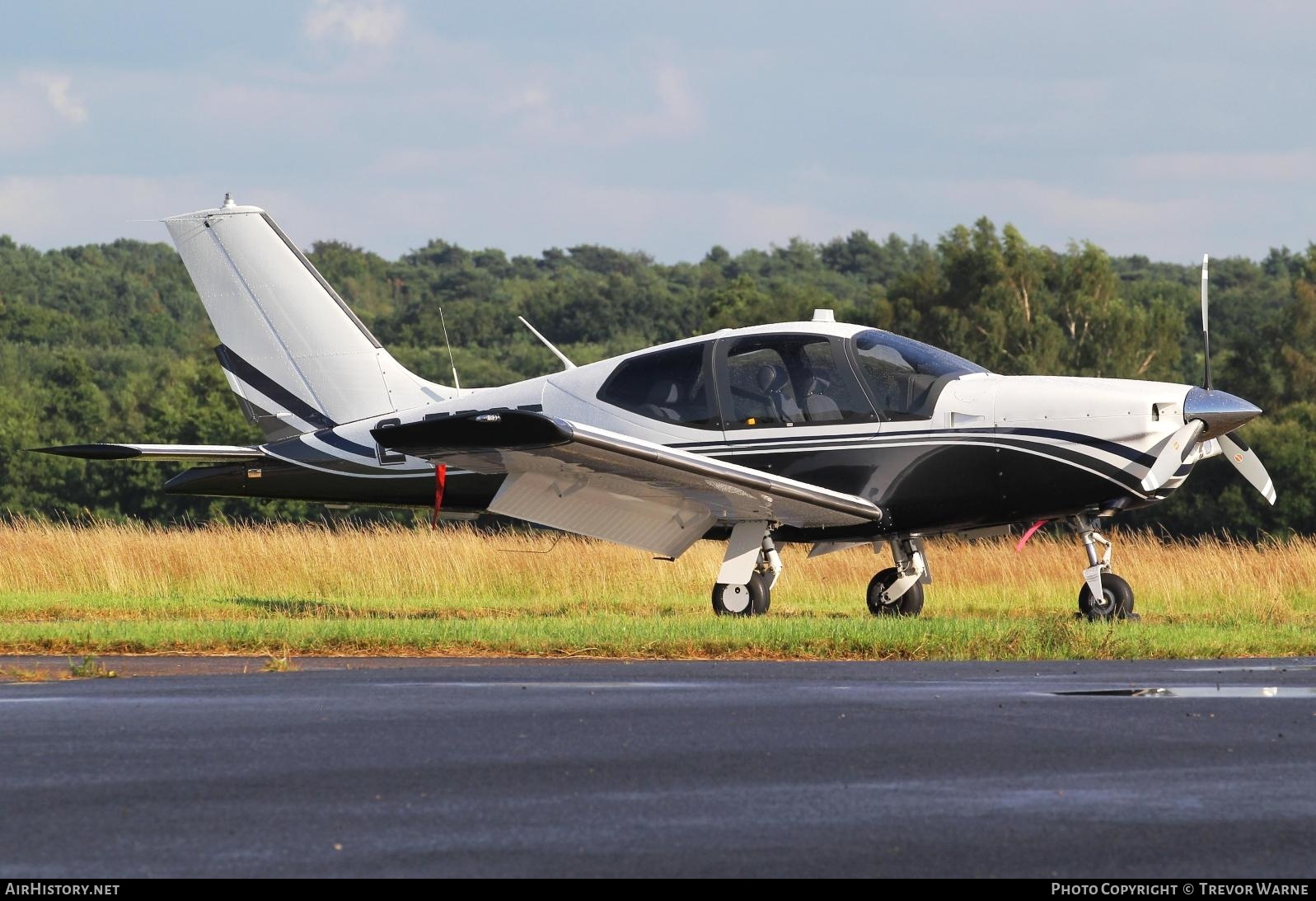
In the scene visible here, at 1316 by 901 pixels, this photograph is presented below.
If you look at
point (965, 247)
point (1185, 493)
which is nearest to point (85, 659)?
point (1185, 493)

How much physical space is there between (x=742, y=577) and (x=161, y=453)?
17.6 feet

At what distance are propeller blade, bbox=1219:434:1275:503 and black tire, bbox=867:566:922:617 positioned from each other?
8.91 ft

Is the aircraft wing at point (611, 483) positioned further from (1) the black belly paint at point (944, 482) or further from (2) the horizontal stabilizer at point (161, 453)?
(2) the horizontal stabilizer at point (161, 453)

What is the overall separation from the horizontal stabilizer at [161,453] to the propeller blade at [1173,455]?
803 cm

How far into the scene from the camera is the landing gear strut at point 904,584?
15594 mm

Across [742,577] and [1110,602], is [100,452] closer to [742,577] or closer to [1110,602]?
[742,577]

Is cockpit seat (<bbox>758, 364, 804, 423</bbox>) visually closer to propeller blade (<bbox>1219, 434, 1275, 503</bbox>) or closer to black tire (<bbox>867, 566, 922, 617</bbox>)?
black tire (<bbox>867, 566, 922, 617</bbox>)

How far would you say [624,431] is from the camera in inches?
614

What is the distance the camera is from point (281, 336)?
1831cm

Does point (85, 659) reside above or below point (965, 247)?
below

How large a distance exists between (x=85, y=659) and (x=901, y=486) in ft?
21.7

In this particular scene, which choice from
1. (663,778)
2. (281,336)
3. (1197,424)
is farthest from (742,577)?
(663,778)

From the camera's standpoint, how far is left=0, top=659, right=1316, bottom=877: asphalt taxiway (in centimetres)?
494

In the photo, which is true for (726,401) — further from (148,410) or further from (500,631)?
(148,410)
